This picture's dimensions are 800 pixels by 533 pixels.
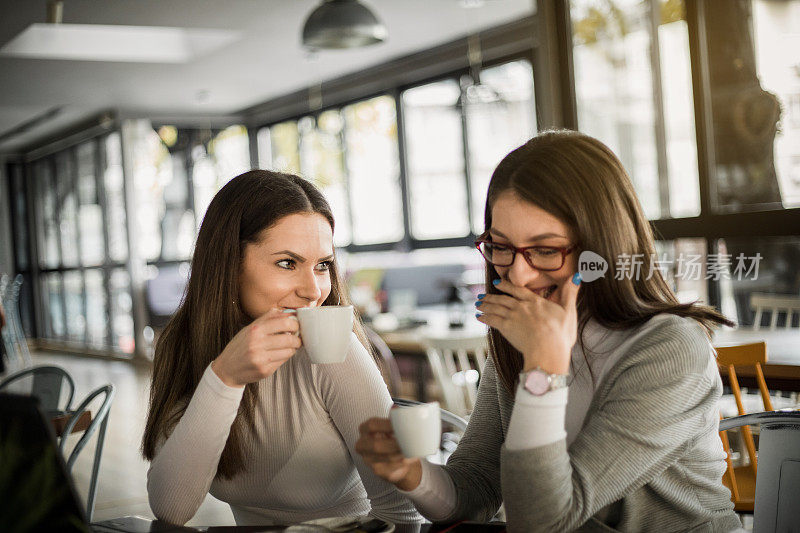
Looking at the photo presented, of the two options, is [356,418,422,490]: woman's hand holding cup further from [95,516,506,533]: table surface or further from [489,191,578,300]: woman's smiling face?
[489,191,578,300]: woman's smiling face

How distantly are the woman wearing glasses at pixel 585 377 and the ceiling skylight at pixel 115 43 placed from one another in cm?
573

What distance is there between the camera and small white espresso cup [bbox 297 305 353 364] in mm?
1212

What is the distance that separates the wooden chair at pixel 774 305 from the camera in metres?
4.03

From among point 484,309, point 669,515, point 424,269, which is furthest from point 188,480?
point 424,269

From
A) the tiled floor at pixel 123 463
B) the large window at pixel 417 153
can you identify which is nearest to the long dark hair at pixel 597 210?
the tiled floor at pixel 123 463

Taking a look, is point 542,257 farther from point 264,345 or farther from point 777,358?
point 777,358

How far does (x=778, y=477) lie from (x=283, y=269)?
0.94m

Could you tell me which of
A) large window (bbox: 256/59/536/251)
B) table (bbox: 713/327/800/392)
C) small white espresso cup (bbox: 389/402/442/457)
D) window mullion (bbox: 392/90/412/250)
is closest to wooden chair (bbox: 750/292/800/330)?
table (bbox: 713/327/800/392)

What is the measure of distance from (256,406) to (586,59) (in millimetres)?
2857

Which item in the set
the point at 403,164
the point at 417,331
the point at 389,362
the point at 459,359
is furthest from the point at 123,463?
the point at 403,164

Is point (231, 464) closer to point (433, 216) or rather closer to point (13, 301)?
point (433, 216)

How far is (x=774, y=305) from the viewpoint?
4.11 meters

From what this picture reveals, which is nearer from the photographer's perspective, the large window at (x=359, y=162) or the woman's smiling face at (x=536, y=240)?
the woman's smiling face at (x=536, y=240)

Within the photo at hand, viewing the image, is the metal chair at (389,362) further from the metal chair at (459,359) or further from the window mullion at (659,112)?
the window mullion at (659,112)
